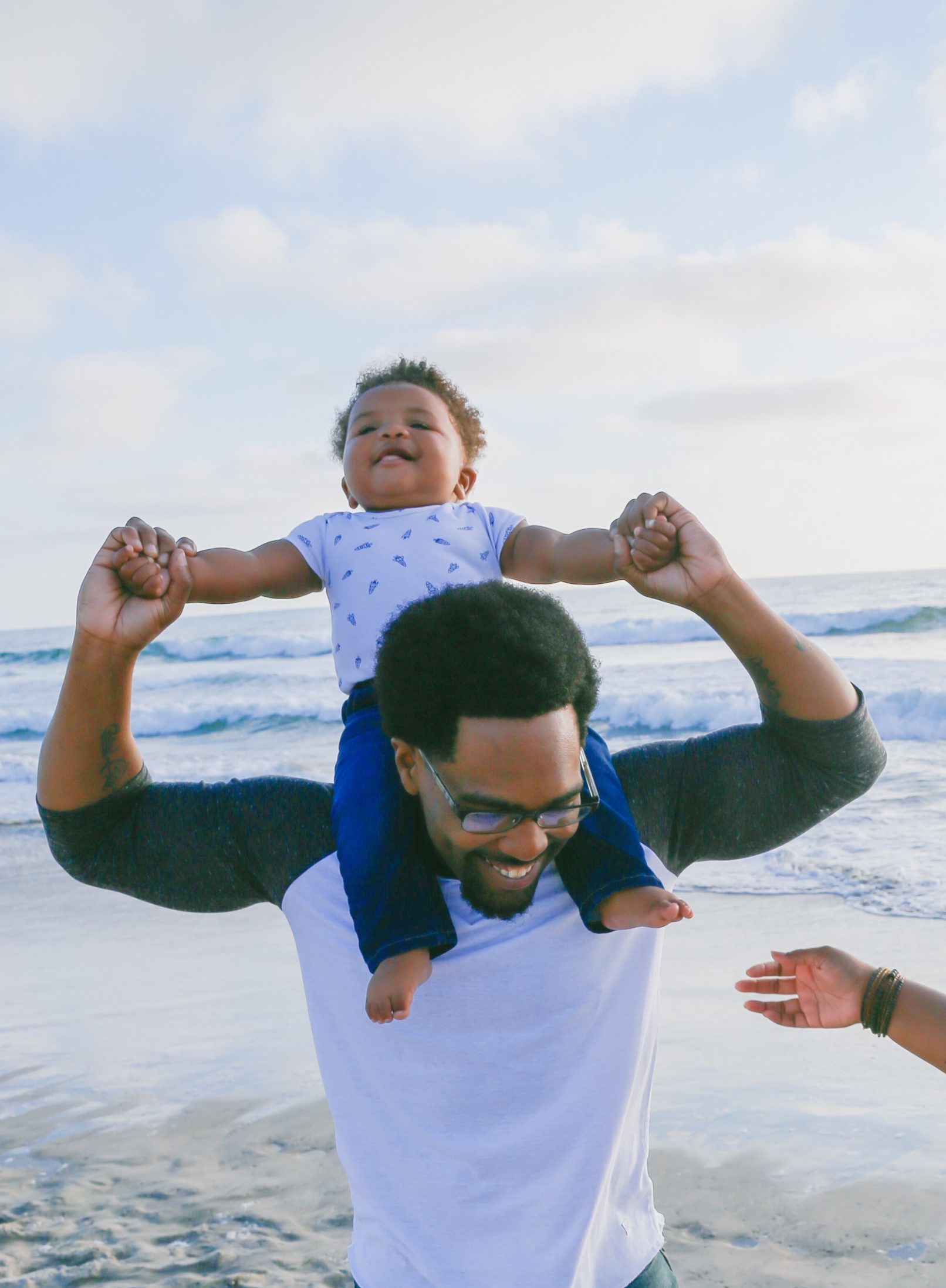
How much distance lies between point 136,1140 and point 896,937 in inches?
148

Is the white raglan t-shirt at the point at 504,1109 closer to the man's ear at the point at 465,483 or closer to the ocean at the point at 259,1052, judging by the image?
the man's ear at the point at 465,483

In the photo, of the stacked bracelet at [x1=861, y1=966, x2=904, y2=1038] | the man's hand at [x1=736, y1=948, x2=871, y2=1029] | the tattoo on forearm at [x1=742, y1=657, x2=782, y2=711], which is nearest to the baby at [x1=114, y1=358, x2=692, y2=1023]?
the tattoo on forearm at [x1=742, y1=657, x2=782, y2=711]

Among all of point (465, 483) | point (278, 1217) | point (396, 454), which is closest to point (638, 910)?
point (396, 454)

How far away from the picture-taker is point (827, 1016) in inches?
84.0

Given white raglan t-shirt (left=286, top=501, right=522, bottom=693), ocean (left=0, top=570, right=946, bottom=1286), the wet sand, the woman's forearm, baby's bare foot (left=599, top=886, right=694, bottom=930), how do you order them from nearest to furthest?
baby's bare foot (left=599, top=886, right=694, bottom=930) → the woman's forearm → white raglan t-shirt (left=286, top=501, right=522, bottom=693) → the wet sand → ocean (left=0, top=570, right=946, bottom=1286)

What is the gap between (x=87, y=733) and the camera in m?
1.83

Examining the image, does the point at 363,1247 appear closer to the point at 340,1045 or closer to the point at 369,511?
the point at 340,1045

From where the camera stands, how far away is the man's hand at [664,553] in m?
1.89

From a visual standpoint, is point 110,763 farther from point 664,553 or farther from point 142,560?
point 664,553

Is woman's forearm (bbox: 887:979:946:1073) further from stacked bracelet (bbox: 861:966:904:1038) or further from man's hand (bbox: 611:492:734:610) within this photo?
man's hand (bbox: 611:492:734:610)

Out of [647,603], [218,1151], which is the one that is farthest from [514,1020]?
[647,603]

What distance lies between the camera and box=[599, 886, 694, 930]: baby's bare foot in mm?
1788

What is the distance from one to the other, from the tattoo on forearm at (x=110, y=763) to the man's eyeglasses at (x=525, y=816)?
0.56 metres

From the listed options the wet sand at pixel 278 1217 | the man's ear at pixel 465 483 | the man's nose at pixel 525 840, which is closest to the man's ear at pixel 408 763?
the man's nose at pixel 525 840
